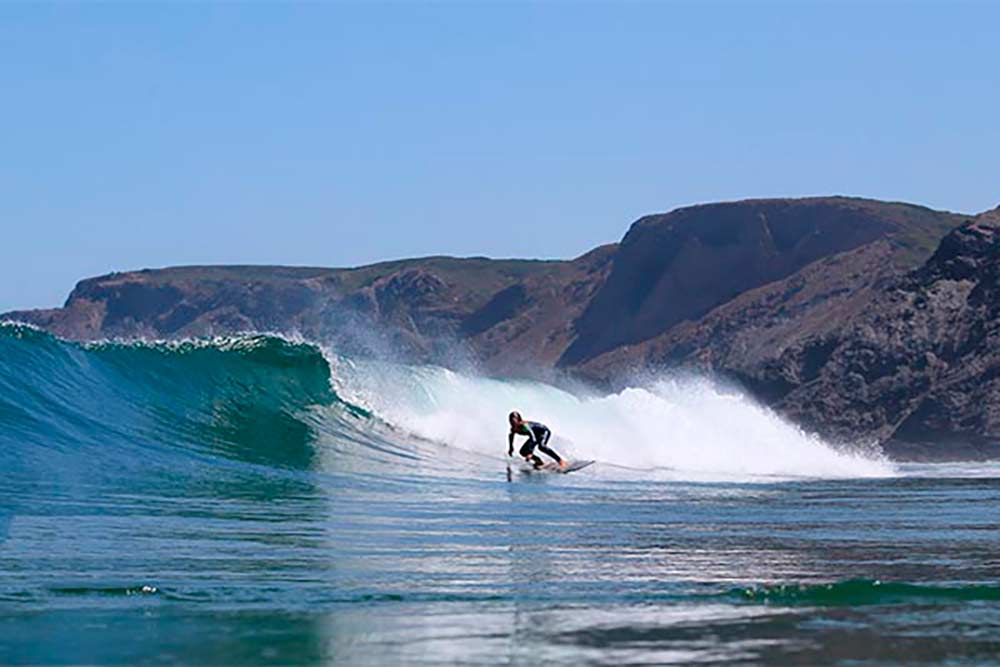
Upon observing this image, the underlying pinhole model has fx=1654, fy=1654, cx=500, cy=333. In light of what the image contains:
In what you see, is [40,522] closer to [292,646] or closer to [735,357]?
[292,646]

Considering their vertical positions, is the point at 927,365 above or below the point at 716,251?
below

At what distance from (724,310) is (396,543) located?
4291 inches

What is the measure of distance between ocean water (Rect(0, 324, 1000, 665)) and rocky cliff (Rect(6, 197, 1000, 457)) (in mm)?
40867

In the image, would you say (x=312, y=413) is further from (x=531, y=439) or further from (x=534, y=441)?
(x=531, y=439)

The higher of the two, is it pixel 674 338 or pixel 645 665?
pixel 674 338

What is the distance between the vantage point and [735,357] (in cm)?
10175

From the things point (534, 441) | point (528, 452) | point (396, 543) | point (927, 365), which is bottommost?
point (396, 543)

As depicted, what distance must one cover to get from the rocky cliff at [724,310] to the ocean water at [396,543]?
4087 centimetres

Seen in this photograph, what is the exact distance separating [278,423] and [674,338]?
94.4 m

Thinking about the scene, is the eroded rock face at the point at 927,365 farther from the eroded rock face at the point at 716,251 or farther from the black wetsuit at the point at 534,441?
the eroded rock face at the point at 716,251

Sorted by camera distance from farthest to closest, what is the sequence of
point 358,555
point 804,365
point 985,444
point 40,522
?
point 804,365 < point 985,444 < point 40,522 < point 358,555

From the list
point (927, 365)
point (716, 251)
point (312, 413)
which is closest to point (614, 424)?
point (312, 413)

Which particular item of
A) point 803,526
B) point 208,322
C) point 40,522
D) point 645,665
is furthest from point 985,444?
point 208,322

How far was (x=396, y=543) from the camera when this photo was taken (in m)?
15.1
